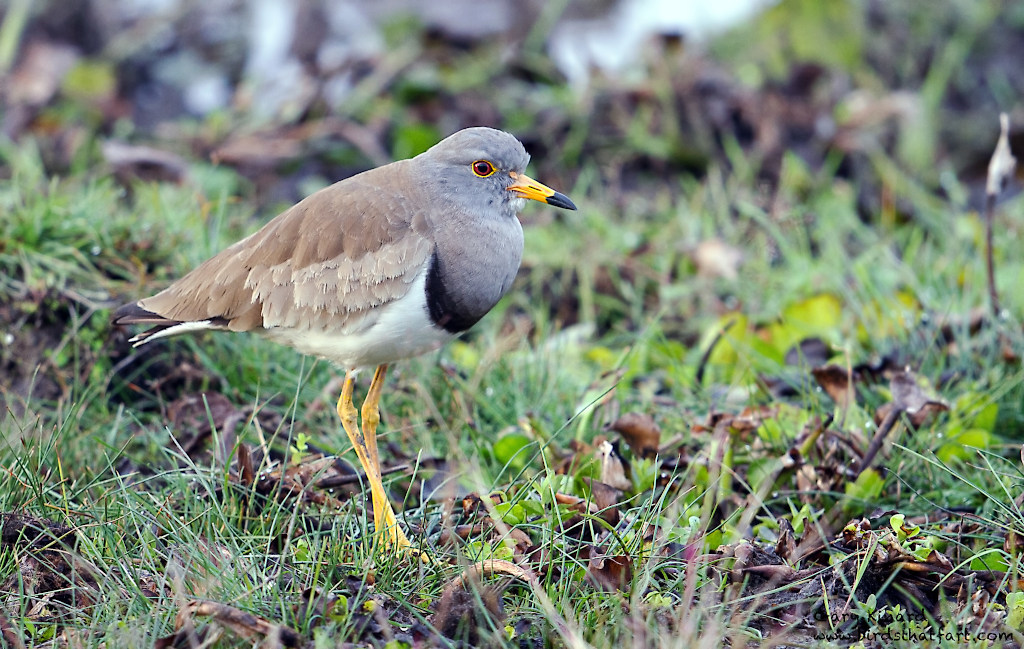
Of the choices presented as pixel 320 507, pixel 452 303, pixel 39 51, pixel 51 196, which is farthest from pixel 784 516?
pixel 39 51

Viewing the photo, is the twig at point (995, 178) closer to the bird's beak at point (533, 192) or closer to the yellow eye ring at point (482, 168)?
the bird's beak at point (533, 192)

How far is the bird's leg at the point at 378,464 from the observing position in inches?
134

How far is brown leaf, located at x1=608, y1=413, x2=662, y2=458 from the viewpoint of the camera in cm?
411

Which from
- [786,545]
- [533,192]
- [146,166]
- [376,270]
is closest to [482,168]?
[533,192]

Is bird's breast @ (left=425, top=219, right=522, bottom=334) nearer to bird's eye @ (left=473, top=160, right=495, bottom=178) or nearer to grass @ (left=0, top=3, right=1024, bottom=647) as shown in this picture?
bird's eye @ (left=473, top=160, right=495, bottom=178)

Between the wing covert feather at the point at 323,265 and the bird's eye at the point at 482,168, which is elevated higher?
the bird's eye at the point at 482,168

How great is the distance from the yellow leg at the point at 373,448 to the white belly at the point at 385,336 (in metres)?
0.17

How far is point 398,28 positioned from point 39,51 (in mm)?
2713

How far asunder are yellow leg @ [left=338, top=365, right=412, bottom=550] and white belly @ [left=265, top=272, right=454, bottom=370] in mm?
173

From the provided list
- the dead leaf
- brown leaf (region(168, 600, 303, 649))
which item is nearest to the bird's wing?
brown leaf (region(168, 600, 303, 649))

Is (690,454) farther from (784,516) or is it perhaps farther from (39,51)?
(39,51)

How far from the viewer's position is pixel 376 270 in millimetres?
3812

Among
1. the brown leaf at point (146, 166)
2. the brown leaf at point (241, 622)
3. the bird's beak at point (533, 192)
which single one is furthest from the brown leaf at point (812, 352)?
Result: the brown leaf at point (146, 166)

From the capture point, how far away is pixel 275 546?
364 cm
